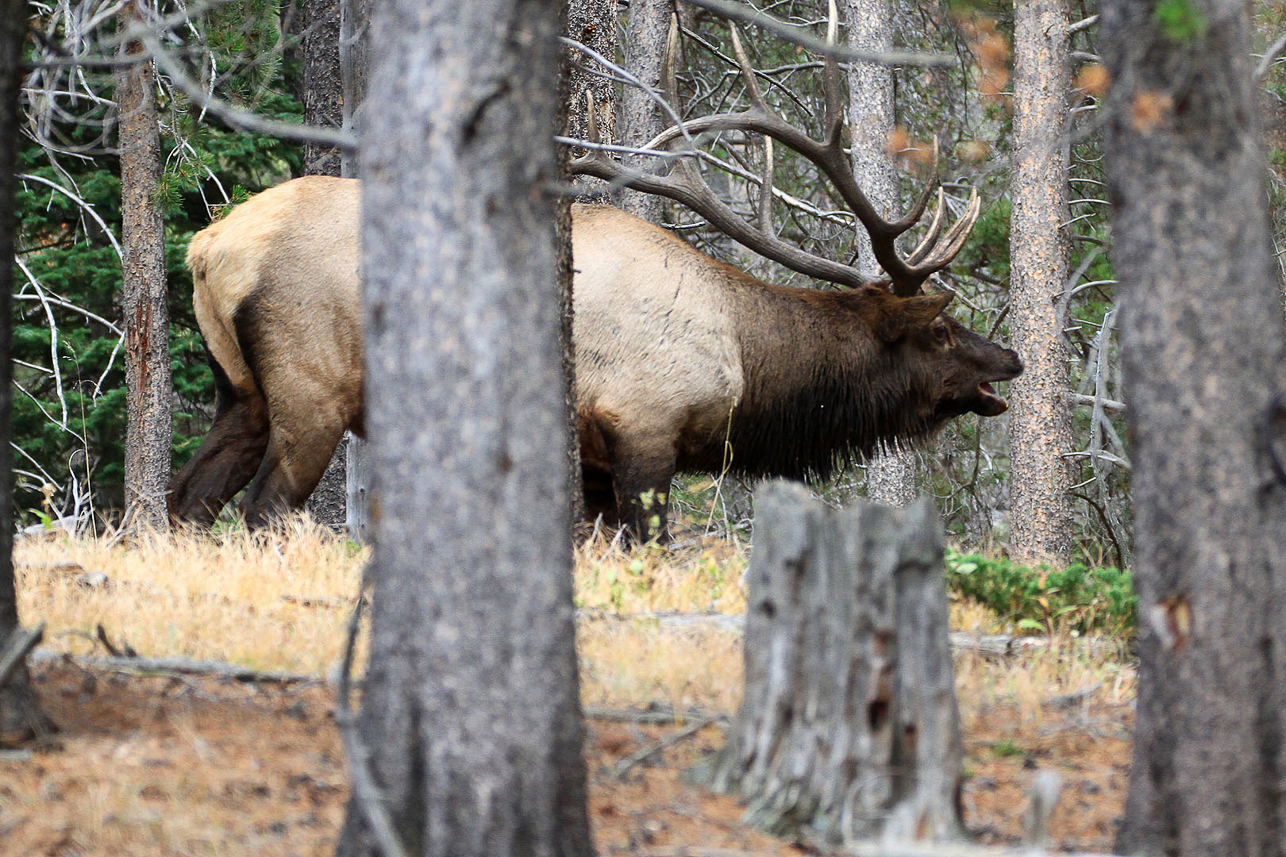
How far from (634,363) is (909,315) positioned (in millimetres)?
1997

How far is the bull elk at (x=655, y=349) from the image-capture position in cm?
673

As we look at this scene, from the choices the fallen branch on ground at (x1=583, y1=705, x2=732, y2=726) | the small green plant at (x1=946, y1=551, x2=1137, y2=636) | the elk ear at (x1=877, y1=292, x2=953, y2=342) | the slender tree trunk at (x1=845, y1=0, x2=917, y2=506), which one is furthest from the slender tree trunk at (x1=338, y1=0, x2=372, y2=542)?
the fallen branch on ground at (x1=583, y1=705, x2=732, y2=726)

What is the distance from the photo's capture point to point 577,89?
8922mm

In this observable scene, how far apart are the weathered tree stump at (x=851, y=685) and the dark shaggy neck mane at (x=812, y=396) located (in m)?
4.42

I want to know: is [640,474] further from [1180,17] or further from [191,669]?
[1180,17]

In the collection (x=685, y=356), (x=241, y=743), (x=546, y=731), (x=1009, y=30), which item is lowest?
(x=241, y=743)

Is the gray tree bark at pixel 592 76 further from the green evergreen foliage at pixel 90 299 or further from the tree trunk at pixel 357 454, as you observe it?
the green evergreen foliage at pixel 90 299

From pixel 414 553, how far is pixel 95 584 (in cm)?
323

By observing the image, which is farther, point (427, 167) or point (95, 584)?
point (95, 584)

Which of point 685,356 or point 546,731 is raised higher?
point 685,356

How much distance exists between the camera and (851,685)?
126 inches

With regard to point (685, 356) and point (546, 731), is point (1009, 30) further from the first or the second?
point (546, 731)

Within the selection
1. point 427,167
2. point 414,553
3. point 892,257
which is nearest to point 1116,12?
point 427,167

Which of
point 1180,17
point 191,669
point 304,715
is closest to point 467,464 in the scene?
point 304,715
